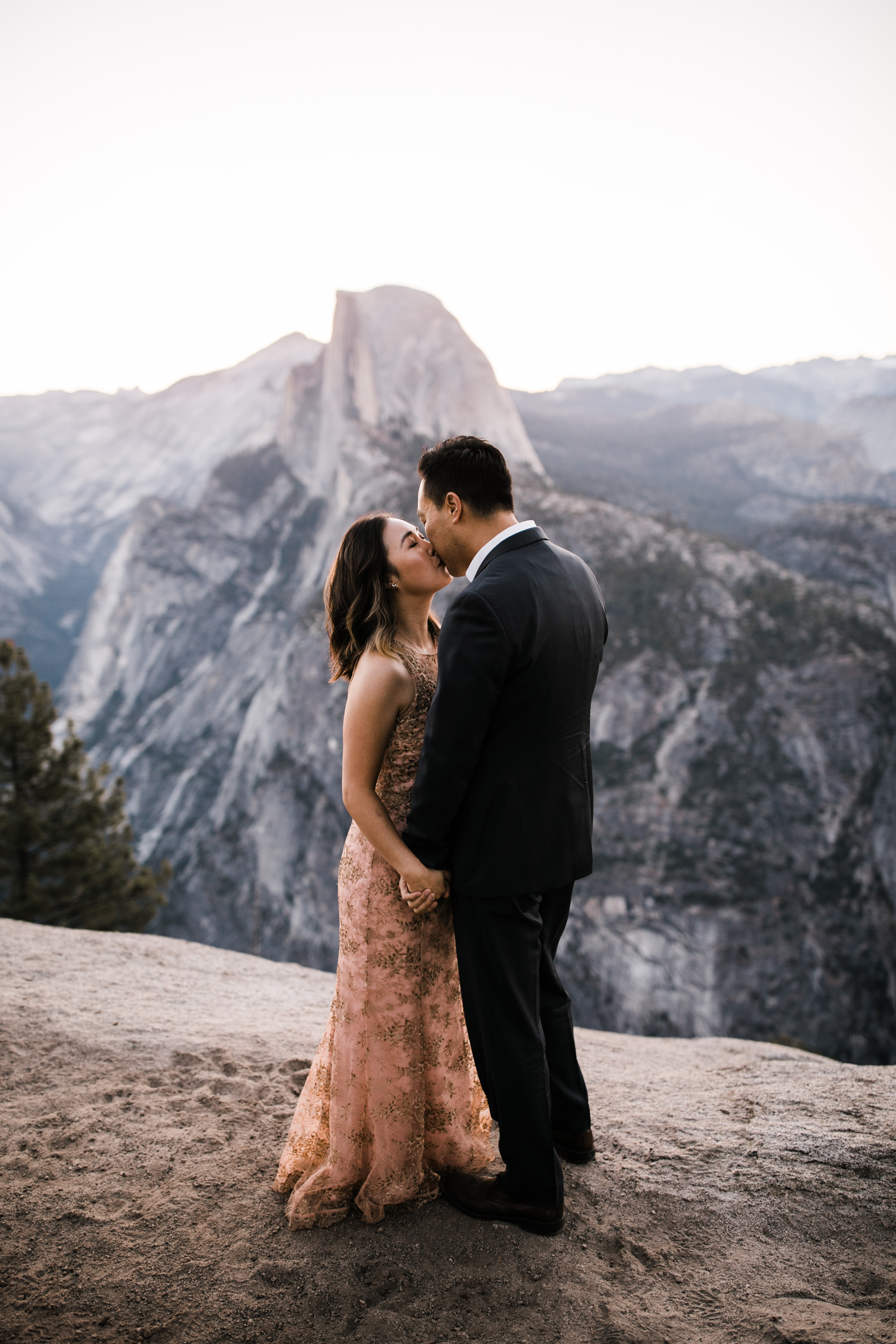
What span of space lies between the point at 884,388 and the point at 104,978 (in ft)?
380

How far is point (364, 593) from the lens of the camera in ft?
7.77

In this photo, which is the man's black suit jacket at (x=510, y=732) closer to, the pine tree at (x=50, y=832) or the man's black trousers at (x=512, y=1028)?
the man's black trousers at (x=512, y=1028)

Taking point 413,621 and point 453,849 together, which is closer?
point 453,849

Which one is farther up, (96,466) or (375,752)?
(96,466)

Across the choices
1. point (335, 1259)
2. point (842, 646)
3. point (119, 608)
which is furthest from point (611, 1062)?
point (119, 608)

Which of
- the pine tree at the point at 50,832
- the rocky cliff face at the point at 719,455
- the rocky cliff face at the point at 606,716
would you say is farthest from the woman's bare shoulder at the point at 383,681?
the rocky cliff face at the point at 719,455

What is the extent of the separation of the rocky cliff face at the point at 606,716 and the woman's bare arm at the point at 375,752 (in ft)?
69.2

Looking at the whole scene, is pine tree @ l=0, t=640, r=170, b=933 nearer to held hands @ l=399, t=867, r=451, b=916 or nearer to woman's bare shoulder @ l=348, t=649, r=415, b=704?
woman's bare shoulder @ l=348, t=649, r=415, b=704

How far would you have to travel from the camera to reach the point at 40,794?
504 inches

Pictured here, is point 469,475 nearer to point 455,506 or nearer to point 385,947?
point 455,506

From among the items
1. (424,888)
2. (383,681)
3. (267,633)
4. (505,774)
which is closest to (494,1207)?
(424,888)

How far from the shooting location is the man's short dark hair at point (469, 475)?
221cm

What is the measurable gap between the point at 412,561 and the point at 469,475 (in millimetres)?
339

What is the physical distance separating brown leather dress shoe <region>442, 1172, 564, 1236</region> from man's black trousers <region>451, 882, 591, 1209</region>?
30 mm
